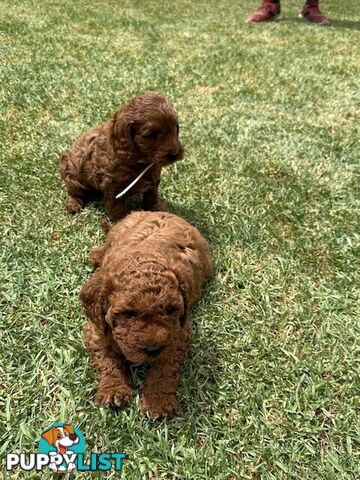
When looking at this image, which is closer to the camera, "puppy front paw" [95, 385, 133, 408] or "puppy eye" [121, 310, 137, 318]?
"puppy eye" [121, 310, 137, 318]

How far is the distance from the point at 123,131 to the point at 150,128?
0.79ft

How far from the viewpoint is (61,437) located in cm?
255

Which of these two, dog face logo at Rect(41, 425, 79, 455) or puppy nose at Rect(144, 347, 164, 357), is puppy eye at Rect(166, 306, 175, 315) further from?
dog face logo at Rect(41, 425, 79, 455)

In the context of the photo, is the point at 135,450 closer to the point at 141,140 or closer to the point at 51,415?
the point at 51,415

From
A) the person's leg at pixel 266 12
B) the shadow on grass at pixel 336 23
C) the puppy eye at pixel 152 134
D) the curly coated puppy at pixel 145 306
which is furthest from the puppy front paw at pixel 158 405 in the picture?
the shadow on grass at pixel 336 23

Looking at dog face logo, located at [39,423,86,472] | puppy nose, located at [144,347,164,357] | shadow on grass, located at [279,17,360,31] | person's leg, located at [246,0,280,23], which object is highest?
puppy nose, located at [144,347,164,357]

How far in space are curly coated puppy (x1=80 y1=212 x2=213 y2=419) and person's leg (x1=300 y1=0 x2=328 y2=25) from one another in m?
11.2

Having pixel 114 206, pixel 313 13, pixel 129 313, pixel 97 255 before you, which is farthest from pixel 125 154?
pixel 313 13

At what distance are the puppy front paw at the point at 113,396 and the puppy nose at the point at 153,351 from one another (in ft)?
1.73

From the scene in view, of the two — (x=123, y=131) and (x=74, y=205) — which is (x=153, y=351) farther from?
(x=74, y=205)

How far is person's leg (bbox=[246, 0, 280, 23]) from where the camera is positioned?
11.9m

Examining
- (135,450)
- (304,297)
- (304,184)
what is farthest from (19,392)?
(304,184)

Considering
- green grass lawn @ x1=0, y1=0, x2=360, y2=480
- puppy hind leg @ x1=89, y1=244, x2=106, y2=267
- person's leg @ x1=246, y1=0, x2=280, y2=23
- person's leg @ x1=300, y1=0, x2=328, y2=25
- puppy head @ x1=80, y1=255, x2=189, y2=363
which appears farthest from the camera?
person's leg @ x1=300, y1=0, x2=328, y2=25

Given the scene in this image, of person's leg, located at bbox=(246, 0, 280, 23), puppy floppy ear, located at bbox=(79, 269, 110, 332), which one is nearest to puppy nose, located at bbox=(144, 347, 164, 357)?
puppy floppy ear, located at bbox=(79, 269, 110, 332)
